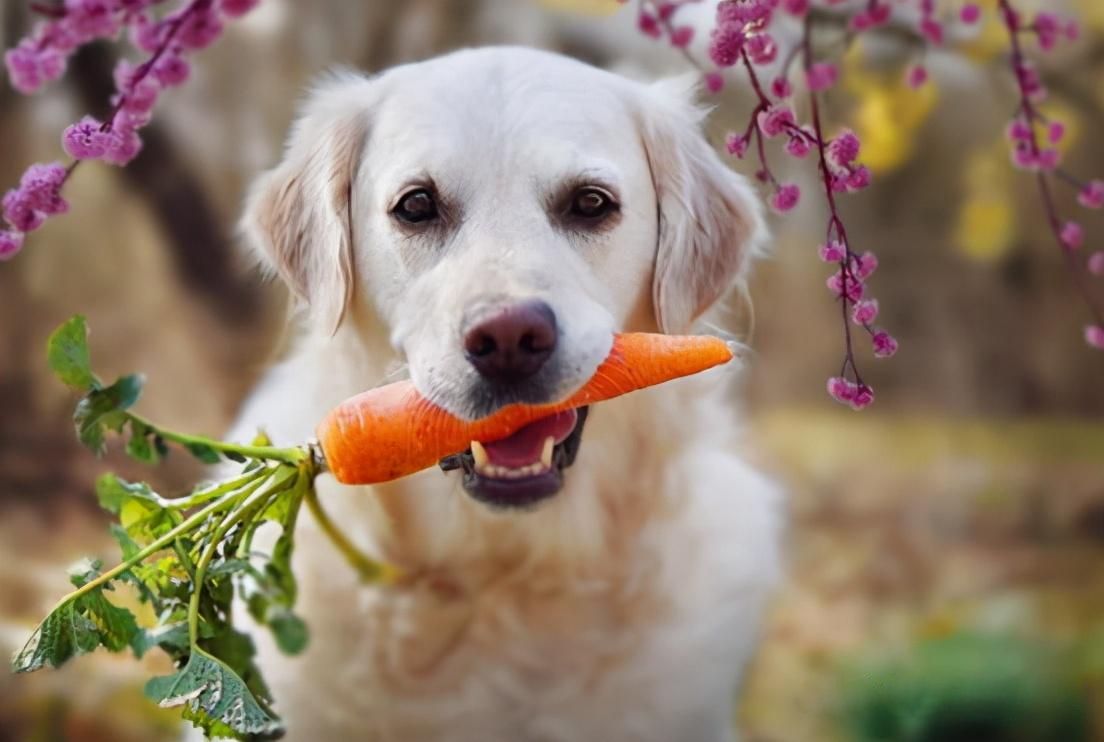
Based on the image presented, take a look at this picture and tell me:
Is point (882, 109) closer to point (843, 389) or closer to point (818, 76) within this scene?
point (818, 76)

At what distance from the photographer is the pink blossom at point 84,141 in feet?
3.55

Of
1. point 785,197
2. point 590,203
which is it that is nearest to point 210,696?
point 590,203

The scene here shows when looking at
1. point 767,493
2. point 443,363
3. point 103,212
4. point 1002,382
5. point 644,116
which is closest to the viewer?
point 443,363

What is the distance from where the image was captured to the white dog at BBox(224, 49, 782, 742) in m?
1.37

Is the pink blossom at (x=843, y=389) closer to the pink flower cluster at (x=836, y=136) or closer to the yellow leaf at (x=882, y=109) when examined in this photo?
the pink flower cluster at (x=836, y=136)

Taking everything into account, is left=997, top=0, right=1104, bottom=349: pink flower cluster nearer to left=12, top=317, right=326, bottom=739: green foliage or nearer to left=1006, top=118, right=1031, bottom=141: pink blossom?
left=1006, top=118, right=1031, bottom=141: pink blossom

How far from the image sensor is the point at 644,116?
1.53 m

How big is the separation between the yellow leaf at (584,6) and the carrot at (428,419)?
5.22 ft

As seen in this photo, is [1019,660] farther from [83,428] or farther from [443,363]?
[83,428]

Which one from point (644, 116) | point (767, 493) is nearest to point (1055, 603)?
point (767, 493)

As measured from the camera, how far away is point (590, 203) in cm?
140

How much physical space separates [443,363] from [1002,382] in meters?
2.62

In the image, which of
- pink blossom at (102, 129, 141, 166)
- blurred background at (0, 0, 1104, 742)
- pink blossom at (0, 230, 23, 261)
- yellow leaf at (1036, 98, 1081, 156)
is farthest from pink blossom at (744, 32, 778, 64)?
yellow leaf at (1036, 98, 1081, 156)

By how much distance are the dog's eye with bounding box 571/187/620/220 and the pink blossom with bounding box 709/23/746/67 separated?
32cm
